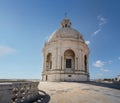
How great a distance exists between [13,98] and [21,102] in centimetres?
88

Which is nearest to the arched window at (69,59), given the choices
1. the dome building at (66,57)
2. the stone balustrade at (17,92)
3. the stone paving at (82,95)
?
the dome building at (66,57)

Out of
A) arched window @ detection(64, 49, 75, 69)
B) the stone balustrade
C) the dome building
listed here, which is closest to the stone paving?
the stone balustrade

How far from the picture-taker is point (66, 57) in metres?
38.9

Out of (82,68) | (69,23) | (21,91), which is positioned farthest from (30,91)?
(69,23)

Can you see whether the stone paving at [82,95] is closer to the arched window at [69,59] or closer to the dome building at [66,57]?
the dome building at [66,57]

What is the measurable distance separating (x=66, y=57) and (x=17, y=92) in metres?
30.1

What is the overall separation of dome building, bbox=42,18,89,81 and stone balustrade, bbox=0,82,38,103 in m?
24.1

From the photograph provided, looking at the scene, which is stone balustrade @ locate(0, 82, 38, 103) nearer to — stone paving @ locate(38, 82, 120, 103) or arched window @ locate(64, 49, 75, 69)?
stone paving @ locate(38, 82, 120, 103)

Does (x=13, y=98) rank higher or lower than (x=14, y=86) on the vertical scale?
lower

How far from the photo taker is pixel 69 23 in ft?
152

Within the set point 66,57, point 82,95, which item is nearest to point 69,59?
point 66,57

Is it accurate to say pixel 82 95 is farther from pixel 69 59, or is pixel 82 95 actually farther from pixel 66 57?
pixel 69 59

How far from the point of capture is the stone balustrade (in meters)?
7.51

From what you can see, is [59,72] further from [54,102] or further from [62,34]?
[54,102]
